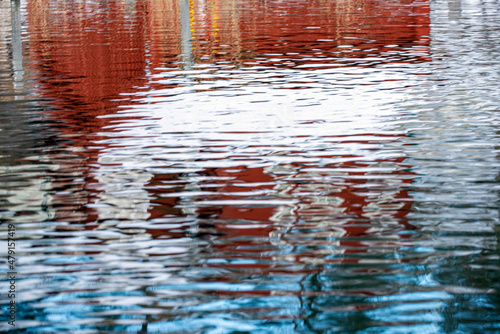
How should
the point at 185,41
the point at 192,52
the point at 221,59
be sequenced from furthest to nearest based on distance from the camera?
1. the point at 185,41
2. the point at 192,52
3. the point at 221,59

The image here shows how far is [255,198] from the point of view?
5281 mm

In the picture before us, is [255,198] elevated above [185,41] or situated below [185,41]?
below

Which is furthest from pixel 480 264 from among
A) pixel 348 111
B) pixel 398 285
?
pixel 348 111

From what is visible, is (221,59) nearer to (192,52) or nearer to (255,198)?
(192,52)

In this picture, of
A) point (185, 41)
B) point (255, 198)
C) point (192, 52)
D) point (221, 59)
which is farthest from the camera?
point (185, 41)

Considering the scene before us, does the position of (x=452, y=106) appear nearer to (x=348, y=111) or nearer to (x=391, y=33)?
(x=348, y=111)

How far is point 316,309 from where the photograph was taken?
11.0 feet

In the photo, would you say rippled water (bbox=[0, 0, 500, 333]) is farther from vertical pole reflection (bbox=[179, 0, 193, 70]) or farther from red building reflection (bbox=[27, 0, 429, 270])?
vertical pole reflection (bbox=[179, 0, 193, 70])

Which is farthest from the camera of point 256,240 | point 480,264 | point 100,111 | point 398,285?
point 100,111

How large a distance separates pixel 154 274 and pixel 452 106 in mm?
5622

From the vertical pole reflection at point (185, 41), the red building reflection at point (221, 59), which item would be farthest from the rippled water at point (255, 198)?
the vertical pole reflection at point (185, 41)

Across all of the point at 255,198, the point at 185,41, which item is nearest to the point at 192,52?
the point at 185,41

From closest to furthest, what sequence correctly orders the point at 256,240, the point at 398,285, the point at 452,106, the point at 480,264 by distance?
1. the point at 398,285
2. the point at 480,264
3. the point at 256,240
4. the point at 452,106

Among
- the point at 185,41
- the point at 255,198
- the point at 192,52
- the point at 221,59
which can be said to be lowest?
the point at 255,198
